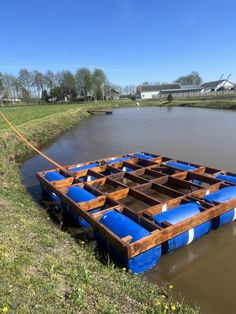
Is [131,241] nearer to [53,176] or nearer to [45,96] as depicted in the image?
[53,176]

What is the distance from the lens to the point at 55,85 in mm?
80000

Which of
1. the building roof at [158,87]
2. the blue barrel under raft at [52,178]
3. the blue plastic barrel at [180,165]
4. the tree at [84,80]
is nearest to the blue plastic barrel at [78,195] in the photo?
the blue barrel under raft at [52,178]

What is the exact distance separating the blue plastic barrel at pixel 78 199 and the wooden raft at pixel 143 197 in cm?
15

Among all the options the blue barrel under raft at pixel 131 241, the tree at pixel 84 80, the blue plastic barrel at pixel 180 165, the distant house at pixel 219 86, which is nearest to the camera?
the blue barrel under raft at pixel 131 241

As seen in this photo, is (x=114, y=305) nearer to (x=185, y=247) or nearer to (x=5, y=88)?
(x=185, y=247)

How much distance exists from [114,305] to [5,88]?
84.0m

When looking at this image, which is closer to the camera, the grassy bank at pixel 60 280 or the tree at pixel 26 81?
the grassy bank at pixel 60 280

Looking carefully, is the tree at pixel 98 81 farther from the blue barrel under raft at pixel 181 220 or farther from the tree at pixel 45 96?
the blue barrel under raft at pixel 181 220

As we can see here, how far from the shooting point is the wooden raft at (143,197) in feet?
14.8

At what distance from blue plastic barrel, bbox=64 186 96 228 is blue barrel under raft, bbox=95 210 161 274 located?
A: 995 millimetres

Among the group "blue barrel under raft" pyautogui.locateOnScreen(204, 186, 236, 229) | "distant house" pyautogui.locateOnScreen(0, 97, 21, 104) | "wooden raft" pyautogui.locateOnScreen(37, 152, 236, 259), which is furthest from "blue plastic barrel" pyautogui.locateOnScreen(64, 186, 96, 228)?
"distant house" pyautogui.locateOnScreen(0, 97, 21, 104)

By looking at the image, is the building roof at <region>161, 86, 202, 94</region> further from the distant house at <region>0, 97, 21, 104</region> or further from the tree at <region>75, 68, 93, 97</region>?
the distant house at <region>0, 97, 21, 104</region>

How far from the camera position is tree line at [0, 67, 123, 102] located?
3007 inches

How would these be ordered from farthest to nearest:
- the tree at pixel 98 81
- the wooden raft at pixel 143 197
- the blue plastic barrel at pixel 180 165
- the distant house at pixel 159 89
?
1. the distant house at pixel 159 89
2. the tree at pixel 98 81
3. the blue plastic barrel at pixel 180 165
4. the wooden raft at pixel 143 197
